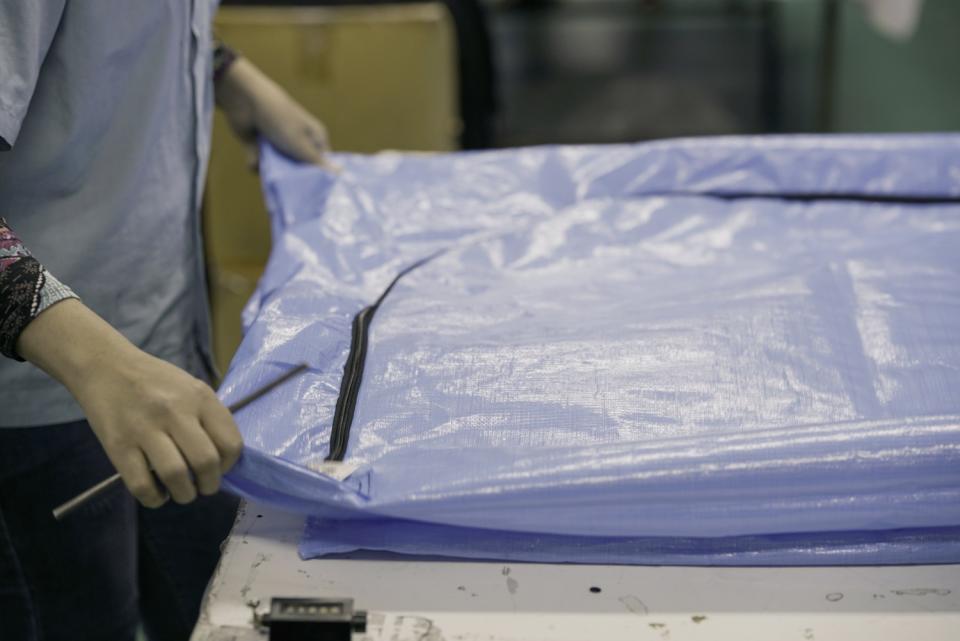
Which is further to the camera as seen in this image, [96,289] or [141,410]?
[96,289]

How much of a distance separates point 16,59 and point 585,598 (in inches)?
21.3

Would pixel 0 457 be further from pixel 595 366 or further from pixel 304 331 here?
pixel 595 366

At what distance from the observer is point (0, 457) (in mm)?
929

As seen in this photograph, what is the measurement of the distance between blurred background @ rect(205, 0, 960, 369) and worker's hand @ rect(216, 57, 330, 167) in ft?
2.13

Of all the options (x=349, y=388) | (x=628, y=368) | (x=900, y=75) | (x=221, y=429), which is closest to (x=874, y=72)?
(x=900, y=75)

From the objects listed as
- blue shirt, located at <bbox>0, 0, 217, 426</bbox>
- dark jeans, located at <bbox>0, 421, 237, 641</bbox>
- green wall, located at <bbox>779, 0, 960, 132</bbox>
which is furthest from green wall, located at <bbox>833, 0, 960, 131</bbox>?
dark jeans, located at <bbox>0, 421, 237, 641</bbox>

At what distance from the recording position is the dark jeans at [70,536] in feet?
3.06

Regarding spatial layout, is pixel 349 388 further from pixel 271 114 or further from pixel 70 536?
pixel 271 114

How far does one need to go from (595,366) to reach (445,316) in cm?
16

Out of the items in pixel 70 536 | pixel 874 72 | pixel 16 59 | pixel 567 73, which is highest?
pixel 16 59

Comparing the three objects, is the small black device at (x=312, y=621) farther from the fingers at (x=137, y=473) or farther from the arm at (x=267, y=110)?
the arm at (x=267, y=110)

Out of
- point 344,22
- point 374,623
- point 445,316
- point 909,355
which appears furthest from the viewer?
point 344,22

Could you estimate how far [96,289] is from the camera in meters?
0.94

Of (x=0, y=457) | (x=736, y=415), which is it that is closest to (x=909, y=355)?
(x=736, y=415)
